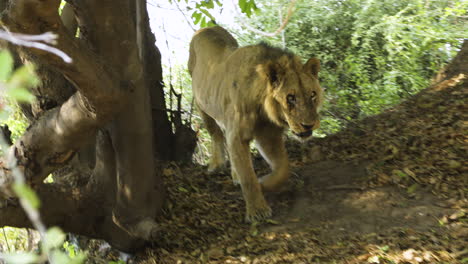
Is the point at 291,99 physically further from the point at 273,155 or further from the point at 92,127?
the point at 92,127


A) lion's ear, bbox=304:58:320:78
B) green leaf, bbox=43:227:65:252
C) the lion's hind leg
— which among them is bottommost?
the lion's hind leg

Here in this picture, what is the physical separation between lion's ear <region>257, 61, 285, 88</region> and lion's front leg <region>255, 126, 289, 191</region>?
1.96 feet

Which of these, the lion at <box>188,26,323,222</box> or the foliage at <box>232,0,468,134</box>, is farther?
the foliage at <box>232,0,468,134</box>

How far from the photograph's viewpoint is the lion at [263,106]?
177 inches

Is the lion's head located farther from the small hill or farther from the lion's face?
the small hill

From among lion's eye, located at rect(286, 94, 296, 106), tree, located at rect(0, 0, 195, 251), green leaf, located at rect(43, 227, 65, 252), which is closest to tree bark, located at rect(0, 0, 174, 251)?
tree, located at rect(0, 0, 195, 251)

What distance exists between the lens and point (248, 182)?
15.5 ft

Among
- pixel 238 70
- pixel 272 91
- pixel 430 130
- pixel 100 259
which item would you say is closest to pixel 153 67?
pixel 238 70

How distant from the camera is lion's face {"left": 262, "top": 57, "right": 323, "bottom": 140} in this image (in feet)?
14.4

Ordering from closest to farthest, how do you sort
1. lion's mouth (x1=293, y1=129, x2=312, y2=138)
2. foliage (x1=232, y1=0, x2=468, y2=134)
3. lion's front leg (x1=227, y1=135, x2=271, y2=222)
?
lion's mouth (x1=293, y1=129, x2=312, y2=138) < lion's front leg (x1=227, y1=135, x2=271, y2=222) < foliage (x1=232, y1=0, x2=468, y2=134)

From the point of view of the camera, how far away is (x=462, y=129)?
5.46m

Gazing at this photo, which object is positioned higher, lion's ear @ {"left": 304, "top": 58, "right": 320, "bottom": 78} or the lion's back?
lion's ear @ {"left": 304, "top": 58, "right": 320, "bottom": 78}

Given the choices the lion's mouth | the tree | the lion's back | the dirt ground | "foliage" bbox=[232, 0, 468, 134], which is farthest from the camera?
"foliage" bbox=[232, 0, 468, 134]

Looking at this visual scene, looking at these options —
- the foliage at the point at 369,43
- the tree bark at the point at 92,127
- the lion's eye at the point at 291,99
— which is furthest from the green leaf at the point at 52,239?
the foliage at the point at 369,43
